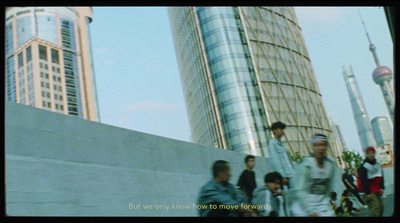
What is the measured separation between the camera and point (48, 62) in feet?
317

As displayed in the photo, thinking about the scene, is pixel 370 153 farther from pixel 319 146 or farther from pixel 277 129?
pixel 319 146

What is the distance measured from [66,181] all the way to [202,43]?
56814 mm

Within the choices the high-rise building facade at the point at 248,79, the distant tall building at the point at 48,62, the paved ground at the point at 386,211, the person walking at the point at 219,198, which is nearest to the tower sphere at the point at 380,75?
the high-rise building facade at the point at 248,79

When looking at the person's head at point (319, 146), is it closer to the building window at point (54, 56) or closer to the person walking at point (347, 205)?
the person walking at point (347, 205)

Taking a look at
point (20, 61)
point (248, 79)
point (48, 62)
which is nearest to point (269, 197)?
point (248, 79)

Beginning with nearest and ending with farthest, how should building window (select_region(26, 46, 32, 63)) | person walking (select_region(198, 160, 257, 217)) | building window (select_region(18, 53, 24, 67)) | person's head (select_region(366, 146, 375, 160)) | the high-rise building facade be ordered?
person walking (select_region(198, 160, 257, 217))
person's head (select_region(366, 146, 375, 160))
the high-rise building facade
building window (select_region(26, 46, 32, 63))
building window (select_region(18, 53, 24, 67))

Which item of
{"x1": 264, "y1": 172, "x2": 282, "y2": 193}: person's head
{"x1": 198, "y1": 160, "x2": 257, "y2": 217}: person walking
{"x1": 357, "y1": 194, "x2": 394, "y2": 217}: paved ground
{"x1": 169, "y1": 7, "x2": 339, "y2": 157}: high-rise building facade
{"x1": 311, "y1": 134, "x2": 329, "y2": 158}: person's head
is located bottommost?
{"x1": 357, "y1": 194, "x2": 394, "y2": 217}: paved ground

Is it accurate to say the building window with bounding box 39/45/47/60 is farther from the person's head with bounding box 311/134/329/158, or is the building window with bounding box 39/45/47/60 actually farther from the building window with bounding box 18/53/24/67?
the person's head with bounding box 311/134/329/158

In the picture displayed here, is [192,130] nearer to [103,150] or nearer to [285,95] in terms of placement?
[285,95]

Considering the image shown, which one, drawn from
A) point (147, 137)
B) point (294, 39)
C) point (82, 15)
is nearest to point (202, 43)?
point (294, 39)

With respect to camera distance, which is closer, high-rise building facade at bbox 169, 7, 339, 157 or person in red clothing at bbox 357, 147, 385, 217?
person in red clothing at bbox 357, 147, 385, 217

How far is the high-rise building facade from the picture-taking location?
57.0 m

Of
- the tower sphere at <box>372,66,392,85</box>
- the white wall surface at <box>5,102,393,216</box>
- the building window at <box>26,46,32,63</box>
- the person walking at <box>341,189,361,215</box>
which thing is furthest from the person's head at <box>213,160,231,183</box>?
the tower sphere at <box>372,66,392,85</box>

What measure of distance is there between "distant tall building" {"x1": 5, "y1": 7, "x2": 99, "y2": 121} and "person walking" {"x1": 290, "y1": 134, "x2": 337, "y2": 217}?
9414 cm
